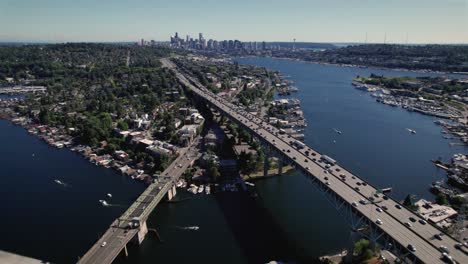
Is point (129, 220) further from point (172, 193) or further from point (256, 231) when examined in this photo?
point (256, 231)

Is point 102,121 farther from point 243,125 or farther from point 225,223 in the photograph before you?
point 225,223

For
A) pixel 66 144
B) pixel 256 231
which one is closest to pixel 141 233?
pixel 256 231

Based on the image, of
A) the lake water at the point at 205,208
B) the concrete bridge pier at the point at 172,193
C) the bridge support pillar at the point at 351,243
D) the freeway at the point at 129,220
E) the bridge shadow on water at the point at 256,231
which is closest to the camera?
the freeway at the point at 129,220

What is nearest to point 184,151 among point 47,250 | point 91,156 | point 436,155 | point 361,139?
point 91,156

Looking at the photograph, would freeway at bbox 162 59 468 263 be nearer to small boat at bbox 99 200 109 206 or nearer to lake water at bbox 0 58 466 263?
lake water at bbox 0 58 466 263

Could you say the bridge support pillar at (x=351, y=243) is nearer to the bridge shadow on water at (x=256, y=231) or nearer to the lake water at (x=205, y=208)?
the lake water at (x=205, y=208)

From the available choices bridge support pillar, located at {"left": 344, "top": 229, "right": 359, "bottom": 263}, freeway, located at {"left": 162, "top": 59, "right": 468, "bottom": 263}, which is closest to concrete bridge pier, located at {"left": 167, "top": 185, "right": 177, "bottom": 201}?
freeway, located at {"left": 162, "top": 59, "right": 468, "bottom": 263}

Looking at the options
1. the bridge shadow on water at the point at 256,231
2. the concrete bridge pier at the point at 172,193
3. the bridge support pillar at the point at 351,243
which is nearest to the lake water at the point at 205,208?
the bridge shadow on water at the point at 256,231
